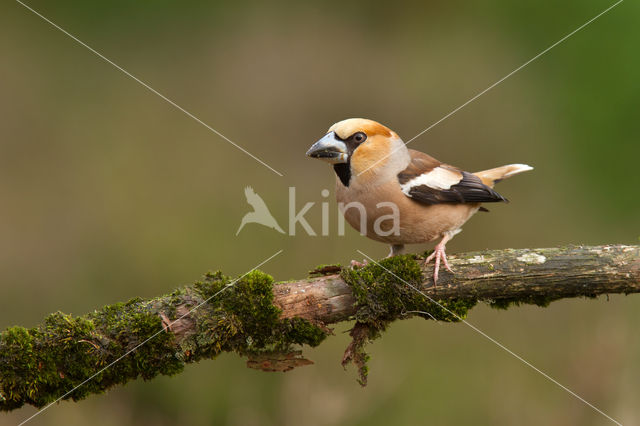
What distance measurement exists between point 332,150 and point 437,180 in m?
0.86

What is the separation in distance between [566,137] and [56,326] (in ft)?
23.2

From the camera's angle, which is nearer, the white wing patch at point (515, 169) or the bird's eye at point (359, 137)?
the bird's eye at point (359, 137)

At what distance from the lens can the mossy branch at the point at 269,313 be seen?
3.42 meters

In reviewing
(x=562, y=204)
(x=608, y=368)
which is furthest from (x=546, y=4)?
(x=608, y=368)

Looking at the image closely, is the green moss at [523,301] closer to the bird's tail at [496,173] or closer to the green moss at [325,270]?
the green moss at [325,270]

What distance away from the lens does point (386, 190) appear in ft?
14.8

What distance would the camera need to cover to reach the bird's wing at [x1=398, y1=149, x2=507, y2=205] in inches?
179

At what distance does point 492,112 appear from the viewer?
27.8ft

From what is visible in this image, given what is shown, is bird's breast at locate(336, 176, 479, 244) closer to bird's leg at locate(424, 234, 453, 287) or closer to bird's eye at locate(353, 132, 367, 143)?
bird's eye at locate(353, 132, 367, 143)

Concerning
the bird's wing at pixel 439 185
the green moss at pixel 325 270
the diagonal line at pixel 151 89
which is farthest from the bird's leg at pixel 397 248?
the diagonal line at pixel 151 89

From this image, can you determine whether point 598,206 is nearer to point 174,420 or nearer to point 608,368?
point 608,368

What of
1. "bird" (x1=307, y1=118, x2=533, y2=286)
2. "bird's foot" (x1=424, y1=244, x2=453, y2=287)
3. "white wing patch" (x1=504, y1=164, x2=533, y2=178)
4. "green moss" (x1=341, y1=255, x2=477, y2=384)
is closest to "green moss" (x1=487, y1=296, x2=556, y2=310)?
"green moss" (x1=341, y1=255, x2=477, y2=384)

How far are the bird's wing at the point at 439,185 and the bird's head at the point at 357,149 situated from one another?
0.15 metres

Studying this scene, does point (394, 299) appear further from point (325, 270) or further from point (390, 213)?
point (390, 213)
